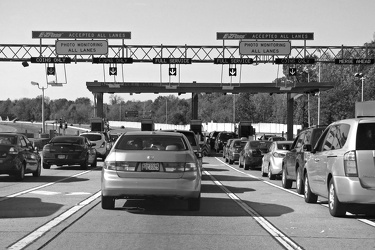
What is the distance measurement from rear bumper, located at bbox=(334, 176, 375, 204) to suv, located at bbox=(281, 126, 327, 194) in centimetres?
367

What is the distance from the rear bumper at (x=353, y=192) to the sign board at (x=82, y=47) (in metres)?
33.1

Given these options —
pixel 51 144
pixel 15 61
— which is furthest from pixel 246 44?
pixel 51 144

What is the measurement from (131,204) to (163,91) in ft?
158

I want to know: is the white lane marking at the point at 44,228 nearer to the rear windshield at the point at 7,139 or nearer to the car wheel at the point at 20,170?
the car wheel at the point at 20,170

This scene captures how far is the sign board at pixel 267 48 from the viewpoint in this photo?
43.7 m

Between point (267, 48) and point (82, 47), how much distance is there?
482 inches

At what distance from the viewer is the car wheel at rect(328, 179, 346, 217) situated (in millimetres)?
11969

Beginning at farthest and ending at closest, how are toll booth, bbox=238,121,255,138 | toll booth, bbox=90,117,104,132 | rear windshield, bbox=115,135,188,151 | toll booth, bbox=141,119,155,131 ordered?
toll booth, bbox=238,121,255,138
toll booth, bbox=90,117,104,132
toll booth, bbox=141,119,155,131
rear windshield, bbox=115,135,188,151

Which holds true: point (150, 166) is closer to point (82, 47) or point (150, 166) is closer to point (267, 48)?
point (82, 47)

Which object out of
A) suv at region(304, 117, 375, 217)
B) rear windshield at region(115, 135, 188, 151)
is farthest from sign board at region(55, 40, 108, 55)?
suv at region(304, 117, 375, 217)

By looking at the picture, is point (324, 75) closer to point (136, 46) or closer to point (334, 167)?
point (136, 46)

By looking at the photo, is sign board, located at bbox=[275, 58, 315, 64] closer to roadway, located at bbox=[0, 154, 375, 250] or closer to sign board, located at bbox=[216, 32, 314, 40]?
sign board, located at bbox=[216, 32, 314, 40]

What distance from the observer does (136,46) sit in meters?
45.6

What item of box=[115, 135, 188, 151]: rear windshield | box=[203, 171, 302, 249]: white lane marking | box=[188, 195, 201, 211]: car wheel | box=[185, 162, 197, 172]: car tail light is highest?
box=[115, 135, 188, 151]: rear windshield
